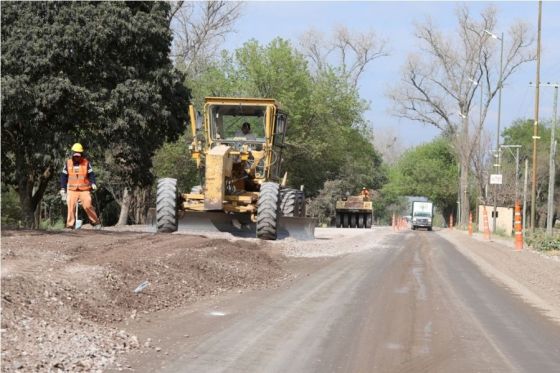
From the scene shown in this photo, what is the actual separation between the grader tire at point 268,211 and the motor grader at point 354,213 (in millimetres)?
38151

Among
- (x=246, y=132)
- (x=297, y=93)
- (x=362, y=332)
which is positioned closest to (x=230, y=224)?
(x=246, y=132)

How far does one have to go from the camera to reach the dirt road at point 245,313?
658cm

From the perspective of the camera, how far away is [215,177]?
19156 millimetres

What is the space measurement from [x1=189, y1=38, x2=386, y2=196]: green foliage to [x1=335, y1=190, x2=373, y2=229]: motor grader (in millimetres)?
3755

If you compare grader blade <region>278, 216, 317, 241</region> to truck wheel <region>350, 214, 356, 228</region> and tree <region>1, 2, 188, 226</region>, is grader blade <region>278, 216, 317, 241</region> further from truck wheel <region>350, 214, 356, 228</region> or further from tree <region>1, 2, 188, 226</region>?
truck wheel <region>350, 214, 356, 228</region>

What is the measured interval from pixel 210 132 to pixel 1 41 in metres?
9.94

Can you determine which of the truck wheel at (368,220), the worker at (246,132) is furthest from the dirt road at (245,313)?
the truck wheel at (368,220)

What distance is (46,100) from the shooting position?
25078mm

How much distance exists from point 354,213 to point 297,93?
1025 centimetres

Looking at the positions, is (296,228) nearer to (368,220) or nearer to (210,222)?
(210,222)

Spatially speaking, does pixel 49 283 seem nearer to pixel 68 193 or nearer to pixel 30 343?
pixel 30 343

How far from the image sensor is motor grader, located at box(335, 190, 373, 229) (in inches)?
2255

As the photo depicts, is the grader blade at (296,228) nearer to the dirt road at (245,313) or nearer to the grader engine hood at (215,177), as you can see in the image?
the grader engine hood at (215,177)

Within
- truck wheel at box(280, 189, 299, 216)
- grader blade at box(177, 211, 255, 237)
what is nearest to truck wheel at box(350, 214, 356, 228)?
truck wheel at box(280, 189, 299, 216)
